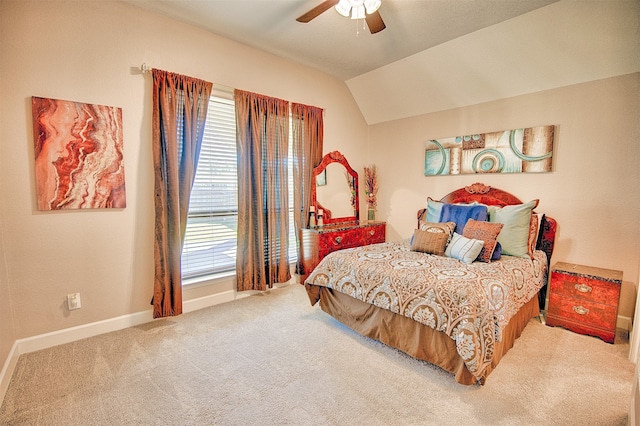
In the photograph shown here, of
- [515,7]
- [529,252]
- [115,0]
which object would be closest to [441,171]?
[529,252]

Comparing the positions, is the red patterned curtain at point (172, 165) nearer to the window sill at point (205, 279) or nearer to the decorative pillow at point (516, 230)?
the window sill at point (205, 279)

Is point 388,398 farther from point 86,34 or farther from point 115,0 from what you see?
point 115,0

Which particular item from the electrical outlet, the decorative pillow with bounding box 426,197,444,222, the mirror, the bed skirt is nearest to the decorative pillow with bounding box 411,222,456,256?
Result: the decorative pillow with bounding box 426,197,444,222

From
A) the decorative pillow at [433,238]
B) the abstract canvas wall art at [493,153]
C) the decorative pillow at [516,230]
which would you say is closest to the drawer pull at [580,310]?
the decorative pillow at [516,230]

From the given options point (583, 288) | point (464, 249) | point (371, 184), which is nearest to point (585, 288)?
point (583, 288)

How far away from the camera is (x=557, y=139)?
3.03 meters

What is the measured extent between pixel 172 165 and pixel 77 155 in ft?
2.30

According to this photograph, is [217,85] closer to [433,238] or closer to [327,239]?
[327,239]

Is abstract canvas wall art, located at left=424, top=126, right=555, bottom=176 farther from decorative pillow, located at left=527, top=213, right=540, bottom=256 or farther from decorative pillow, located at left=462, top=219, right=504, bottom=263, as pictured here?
decorative pillow, located at left=462, top=219, right=504, bottom=263

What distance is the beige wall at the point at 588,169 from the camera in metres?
2.65

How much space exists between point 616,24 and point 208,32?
3.74 meters

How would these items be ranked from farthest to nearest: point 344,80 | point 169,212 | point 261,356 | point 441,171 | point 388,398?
point 344,80 → point 441,171 → point 169,212 → point 261,356 → point 388,398

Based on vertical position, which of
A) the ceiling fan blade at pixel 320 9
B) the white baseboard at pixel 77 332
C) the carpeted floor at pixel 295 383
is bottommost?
the carpeted floor at pixel 295 383

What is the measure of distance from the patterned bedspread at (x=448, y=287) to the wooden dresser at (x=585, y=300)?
7.2 inches
